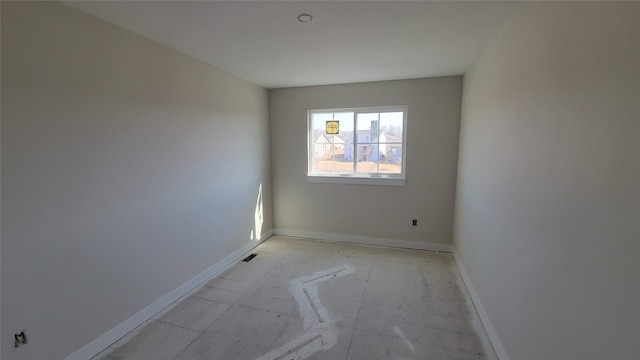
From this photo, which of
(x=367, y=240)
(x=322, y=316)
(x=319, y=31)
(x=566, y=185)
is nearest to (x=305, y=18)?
(x=319, y=31)

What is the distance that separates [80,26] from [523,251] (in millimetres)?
3099

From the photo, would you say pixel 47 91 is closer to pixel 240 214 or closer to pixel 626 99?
pixel 240 214

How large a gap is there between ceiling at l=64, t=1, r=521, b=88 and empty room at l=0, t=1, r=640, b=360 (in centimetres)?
2

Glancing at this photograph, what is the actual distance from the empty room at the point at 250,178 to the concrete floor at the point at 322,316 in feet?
0.07

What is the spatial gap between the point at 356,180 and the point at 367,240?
0.90 m

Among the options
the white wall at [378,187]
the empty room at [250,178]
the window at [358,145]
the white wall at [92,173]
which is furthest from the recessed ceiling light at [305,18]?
the window at [358,145]

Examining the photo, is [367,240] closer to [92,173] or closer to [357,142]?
[357,142]

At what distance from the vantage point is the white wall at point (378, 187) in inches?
146

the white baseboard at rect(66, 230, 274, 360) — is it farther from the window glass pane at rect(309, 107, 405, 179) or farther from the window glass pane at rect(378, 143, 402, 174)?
the window glass pane at rect(378, 143, 402, 174)

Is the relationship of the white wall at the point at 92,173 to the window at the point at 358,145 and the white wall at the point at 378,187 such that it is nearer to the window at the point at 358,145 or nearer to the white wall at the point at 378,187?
the white wall at the point at 378,187

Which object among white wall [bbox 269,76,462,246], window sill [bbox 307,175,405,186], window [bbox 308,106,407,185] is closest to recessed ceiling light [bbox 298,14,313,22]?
white wall [bbox 269,76,462,246]

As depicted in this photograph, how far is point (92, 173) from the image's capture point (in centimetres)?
196

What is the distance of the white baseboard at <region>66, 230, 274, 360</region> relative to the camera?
197 cm

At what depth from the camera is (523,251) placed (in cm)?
167
